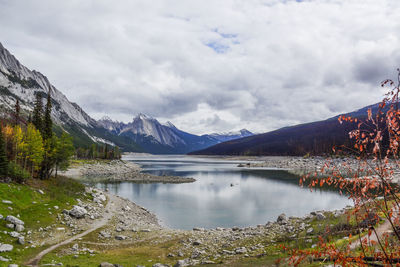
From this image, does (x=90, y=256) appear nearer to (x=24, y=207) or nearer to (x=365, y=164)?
(x=24, y=207)

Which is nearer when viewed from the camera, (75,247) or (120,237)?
(75,247)

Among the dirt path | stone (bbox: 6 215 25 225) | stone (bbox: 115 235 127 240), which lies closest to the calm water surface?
the dirt path

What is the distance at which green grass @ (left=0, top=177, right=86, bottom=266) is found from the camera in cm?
1988

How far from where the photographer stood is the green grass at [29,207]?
19883mm

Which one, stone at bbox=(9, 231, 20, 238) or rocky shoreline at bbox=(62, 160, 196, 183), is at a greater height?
stone at bbox=(9, 231, 20, 238)

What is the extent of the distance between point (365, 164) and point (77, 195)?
132ft

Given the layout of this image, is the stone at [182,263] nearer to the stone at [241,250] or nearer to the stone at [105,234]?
the stone at [241,250]

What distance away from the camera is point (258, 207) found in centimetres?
4644

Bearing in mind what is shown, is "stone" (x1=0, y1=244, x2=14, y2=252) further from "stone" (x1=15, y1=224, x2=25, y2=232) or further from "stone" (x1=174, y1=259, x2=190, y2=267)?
"stone" (x1=174, y1=259, x2=190, y2=267)

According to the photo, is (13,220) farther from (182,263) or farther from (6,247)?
(182,263)

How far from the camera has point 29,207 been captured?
91.7ft

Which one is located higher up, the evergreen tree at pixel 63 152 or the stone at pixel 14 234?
the evergreen tree at pixel 63 152

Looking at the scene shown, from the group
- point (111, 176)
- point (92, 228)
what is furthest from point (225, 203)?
point (111, 176)

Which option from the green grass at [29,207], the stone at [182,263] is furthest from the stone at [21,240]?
the stone at [182,263]
